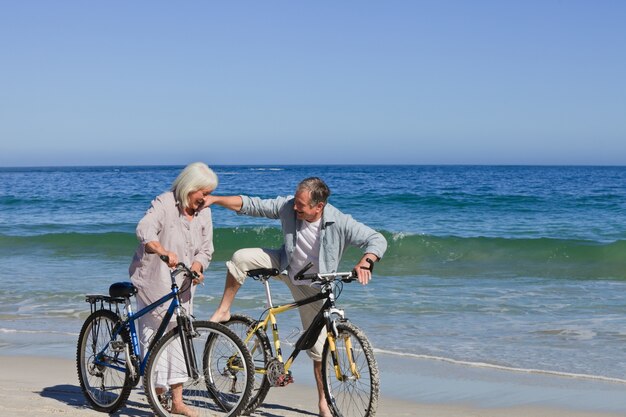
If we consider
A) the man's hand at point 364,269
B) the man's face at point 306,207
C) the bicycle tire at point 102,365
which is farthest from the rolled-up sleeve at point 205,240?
the man's hand at point 364,269

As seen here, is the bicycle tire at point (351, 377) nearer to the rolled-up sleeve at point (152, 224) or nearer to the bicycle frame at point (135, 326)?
the bicycle frame at point (135, 326)

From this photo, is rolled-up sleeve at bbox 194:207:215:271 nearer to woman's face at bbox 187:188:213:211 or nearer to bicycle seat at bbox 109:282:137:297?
woman's face at bbox 187:188:213:211

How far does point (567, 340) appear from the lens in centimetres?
795

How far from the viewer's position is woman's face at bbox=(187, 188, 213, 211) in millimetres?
4855

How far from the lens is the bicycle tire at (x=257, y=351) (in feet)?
16.5

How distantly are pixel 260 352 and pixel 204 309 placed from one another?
182 inches

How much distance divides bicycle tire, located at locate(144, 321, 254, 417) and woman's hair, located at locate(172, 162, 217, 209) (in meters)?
0.72

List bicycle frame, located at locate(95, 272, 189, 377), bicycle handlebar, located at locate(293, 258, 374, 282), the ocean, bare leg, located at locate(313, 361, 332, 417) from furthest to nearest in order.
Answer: the ocean → bare leg, located at locate(313, 361, 332, 417) → bicycle frame, located at locate(95, 272, 189, 377) → bicycle handlebar, located at locate(293, 258, 374, 282)

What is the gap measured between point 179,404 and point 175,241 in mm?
950

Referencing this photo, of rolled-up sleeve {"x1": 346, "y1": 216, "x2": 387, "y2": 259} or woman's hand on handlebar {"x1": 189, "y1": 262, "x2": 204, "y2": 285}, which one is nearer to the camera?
woman's hand on handlebar {"x1": 189, "y1": 262, "x2": 204, "y2": 285}

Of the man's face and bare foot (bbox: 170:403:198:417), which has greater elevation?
the man's face

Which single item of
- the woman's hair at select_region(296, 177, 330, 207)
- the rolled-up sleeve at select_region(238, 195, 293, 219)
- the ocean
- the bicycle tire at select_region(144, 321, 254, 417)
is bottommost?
the ocean

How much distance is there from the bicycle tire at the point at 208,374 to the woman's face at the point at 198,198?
25.8 inches

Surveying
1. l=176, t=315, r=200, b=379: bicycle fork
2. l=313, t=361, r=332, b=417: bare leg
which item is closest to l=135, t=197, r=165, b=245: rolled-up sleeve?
l=176, t=315, r=200, b=379: bicycle fork
